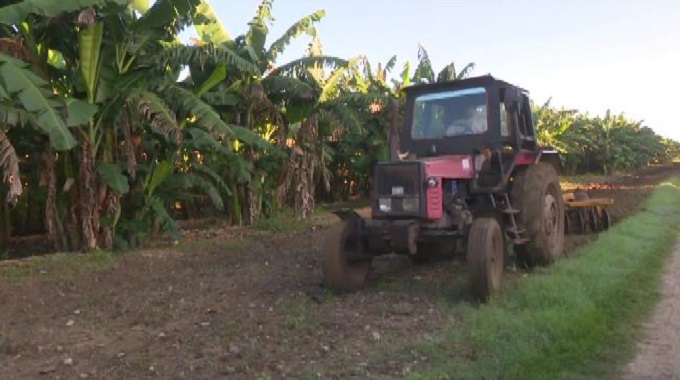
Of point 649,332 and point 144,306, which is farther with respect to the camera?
point 144,306

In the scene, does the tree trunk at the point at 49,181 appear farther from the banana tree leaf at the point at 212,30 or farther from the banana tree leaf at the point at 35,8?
the banana tree leaf at the point at 212,30

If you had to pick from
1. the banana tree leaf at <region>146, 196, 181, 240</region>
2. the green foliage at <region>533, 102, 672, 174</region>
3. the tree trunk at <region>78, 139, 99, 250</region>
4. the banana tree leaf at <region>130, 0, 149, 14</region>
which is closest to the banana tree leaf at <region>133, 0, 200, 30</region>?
the banana tree leaf at <region>130, 0, 149, 14</region>

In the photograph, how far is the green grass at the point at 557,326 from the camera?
495cm

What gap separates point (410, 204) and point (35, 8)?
17.0 feet

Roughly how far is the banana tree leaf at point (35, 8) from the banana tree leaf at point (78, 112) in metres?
1.37

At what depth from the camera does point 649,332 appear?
19.5ft

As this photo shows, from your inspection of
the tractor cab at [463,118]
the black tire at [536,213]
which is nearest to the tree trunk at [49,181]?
the tractor cab at [463,118]

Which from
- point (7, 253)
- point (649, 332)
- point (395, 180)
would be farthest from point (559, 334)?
point (7, 253)

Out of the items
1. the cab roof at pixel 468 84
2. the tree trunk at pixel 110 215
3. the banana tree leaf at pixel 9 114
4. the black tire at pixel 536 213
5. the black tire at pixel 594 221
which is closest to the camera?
the cab roof at pixel 468 84

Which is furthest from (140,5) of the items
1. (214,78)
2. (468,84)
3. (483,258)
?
(483,258)

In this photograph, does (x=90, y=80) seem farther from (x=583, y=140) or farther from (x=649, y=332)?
(x=583, y=140)

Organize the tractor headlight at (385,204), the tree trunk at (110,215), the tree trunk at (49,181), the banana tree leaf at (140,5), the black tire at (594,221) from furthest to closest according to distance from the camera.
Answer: the black tire at (594,221) → the banana tree leaf at (140,5) → the tree trunk at (110,215) → the tree trunk at (49,181) → the tractor headlight at (385,204)

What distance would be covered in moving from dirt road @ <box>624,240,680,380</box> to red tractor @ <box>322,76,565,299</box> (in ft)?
5.03

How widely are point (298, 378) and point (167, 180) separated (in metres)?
7.77
